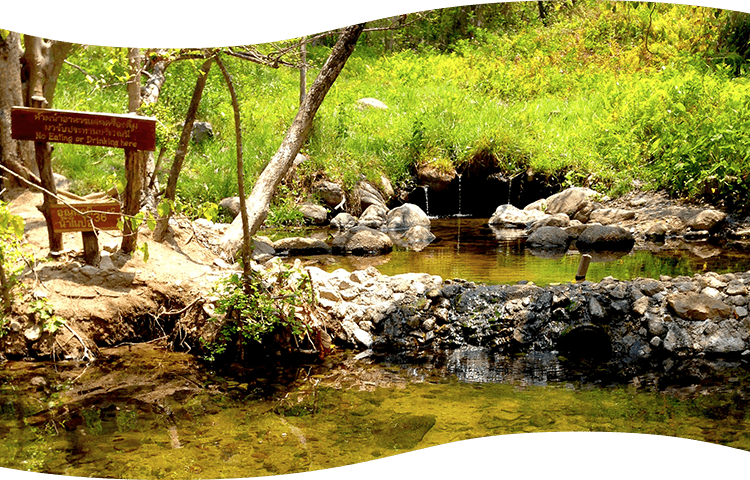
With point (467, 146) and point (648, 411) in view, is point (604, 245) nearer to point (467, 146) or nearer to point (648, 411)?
point (467, 146)

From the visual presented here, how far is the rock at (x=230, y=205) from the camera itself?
6949 millimetres

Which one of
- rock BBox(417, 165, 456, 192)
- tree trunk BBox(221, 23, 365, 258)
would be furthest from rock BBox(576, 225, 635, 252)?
tree trunk BBox(221, 23, 365, 258)

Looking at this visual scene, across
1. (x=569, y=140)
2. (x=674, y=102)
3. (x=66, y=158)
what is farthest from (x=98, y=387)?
(x=674, y=102)

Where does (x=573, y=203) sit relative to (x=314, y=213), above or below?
above

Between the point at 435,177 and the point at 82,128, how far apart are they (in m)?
3.15

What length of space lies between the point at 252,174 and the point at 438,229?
218 cm

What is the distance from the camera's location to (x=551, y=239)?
7.51 m

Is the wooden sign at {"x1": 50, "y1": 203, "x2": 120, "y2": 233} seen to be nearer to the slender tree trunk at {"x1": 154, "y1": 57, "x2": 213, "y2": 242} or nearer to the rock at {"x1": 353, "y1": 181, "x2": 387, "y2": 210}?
the slender tree trunk at {"x1": 154, "y1": 57, "x2": 213, "y2": 242}

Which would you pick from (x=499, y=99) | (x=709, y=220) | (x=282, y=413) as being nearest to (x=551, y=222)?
(x=709, y=220)

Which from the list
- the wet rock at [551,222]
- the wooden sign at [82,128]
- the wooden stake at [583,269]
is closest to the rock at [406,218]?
the wet rock at [551,222]

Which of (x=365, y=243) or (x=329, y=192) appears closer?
(x=365, y=243)

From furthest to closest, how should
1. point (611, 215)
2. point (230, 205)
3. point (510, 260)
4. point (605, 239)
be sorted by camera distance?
point (611, 215) → point (605, 239) → point (230, 205) → point (510, 260)

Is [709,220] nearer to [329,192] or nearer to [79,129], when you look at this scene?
[329,192]

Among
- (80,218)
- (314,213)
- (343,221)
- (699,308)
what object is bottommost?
(699,308)
